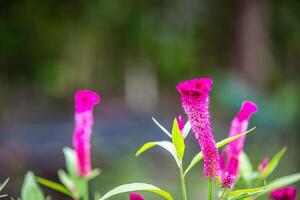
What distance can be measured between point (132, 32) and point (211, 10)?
1.06 m

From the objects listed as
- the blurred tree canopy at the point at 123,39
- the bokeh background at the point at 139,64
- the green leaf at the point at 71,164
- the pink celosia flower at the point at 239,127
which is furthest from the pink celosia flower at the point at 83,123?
the blurred tree canopy at the point at 123,39

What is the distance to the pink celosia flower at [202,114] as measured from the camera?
64 cm

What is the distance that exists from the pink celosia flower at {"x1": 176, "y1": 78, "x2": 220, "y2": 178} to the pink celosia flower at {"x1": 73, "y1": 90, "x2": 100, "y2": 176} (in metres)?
0.16

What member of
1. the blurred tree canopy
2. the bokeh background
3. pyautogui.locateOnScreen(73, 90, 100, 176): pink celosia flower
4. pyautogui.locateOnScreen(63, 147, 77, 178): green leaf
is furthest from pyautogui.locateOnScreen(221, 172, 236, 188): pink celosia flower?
the blurred tree canopy

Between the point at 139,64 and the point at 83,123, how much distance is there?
6.58m

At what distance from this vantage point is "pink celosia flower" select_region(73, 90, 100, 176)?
778 millimetres

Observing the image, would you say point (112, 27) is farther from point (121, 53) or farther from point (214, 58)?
point (214, 58)

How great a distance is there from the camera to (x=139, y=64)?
739 centimetres

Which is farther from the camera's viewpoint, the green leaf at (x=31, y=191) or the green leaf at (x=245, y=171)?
the green leaf at (x=245, y=171)

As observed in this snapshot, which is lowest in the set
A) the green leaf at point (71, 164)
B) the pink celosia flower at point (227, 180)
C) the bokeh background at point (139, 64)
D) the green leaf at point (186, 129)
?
the pink celosia flower at point (227, 180)

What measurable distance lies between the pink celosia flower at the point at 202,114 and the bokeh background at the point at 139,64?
395 centimetres

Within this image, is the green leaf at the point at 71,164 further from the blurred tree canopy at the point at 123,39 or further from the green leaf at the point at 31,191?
the blurred tree canopy at the point at 123,39

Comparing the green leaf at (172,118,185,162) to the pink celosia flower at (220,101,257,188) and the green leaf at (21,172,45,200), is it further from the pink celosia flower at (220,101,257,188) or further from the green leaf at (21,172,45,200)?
the green leaf at (21,172,45,200)

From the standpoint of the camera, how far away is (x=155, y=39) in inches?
271
